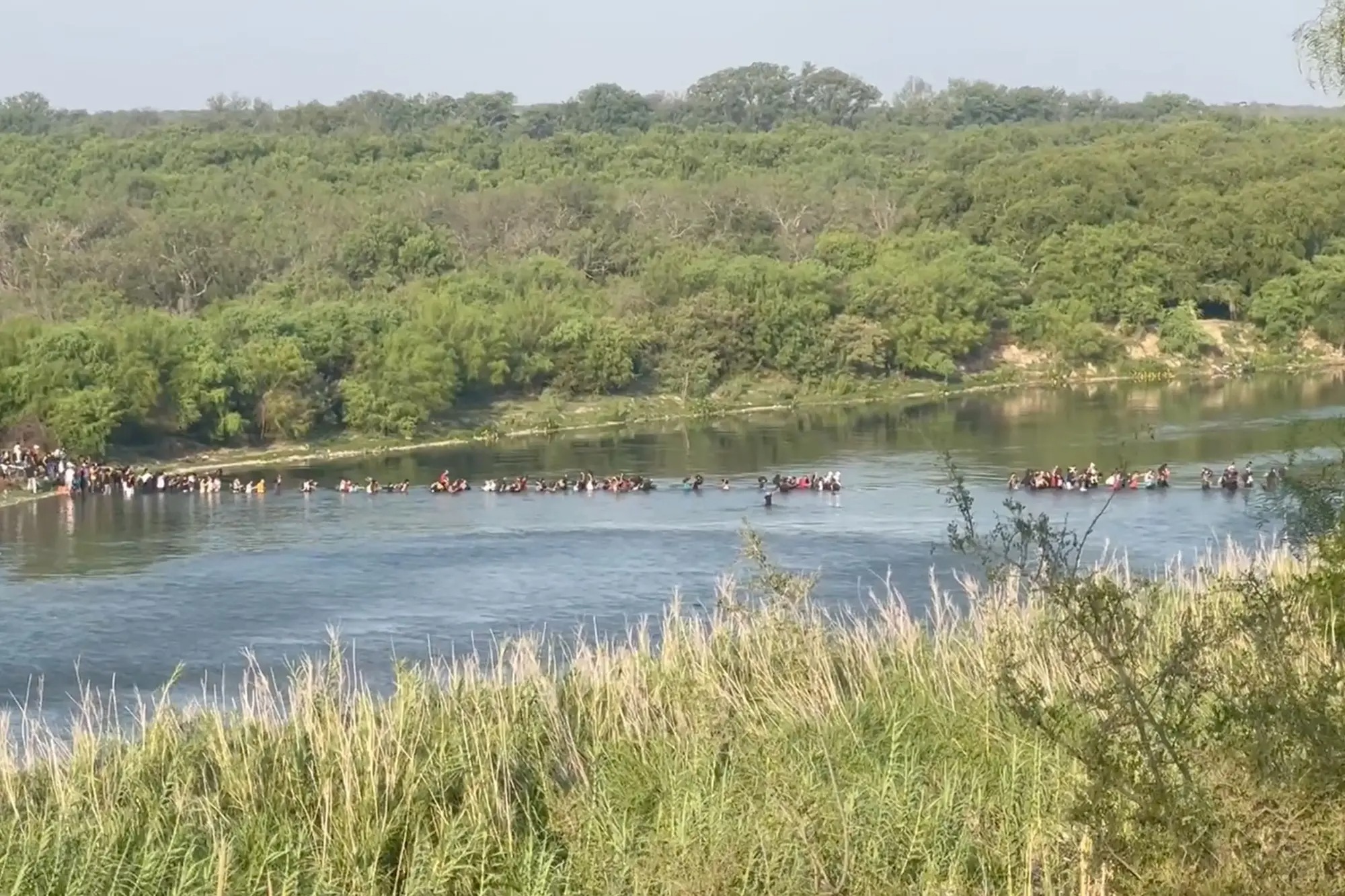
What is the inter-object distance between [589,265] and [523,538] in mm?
46267

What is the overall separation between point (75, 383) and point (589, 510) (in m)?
18.8

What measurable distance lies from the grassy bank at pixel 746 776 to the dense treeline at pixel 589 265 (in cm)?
4192

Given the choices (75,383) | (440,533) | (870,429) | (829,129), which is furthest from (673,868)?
(829,129)

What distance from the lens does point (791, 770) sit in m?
12.3

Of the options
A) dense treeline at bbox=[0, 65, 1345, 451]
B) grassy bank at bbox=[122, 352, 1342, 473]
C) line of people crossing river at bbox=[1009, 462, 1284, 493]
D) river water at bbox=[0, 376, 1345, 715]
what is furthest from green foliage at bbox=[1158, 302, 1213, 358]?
line of people crossing river at bbox=[1009, 462, 1284, 493]

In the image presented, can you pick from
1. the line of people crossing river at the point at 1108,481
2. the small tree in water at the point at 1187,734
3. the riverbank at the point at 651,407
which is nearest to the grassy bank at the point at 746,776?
the small tree in water at the point at 1187,734

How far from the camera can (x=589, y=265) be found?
88.4 m

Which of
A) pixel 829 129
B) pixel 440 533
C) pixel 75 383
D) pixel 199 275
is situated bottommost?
pixel 440 533

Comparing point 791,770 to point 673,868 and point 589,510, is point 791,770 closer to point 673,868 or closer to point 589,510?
point 673,868

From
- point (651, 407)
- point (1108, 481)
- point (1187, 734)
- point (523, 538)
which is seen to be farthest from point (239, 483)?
point (1187, 734)

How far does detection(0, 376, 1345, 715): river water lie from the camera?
32.4m

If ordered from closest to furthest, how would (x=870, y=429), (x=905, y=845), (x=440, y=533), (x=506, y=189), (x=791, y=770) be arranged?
(x=905, y=845), (x=791, y=770), (x=440, y=533), (x=870, y=429), (x=506, y=189)

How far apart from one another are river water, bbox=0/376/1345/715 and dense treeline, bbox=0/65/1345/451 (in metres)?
6.18

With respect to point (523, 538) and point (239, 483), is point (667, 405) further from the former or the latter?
point (523, 538)
